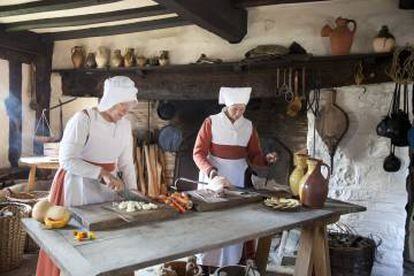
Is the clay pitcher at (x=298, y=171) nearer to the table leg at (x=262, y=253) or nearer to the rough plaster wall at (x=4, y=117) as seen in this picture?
the table leg at (x=262, y=253)

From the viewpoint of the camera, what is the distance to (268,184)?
15.1 ft

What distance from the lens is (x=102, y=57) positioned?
5121mm

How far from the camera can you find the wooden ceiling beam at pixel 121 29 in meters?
4.45

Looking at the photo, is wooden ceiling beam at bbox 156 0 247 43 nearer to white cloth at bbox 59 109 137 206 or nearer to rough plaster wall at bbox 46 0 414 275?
rough plaster wall at bbox 46 0 414 275

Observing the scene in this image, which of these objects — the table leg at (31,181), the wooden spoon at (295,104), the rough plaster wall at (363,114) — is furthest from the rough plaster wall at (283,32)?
the table leg at (31,181)

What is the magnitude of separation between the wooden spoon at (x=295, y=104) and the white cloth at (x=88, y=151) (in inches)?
75.0

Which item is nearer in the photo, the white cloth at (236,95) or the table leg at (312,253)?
the table leg at (312,253)

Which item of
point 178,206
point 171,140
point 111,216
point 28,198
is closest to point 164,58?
point 171,140

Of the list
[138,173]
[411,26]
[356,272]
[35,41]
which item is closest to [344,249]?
[356,272]

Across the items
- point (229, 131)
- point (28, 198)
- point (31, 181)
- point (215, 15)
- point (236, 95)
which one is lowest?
point (28, 198)

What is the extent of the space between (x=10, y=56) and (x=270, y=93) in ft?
10.5

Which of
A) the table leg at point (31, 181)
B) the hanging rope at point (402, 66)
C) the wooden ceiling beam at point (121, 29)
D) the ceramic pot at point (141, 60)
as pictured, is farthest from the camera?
the ceramic pot at point (141, 60)

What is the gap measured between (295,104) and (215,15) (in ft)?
4.20

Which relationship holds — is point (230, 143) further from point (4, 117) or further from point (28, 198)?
point (4, 117)
